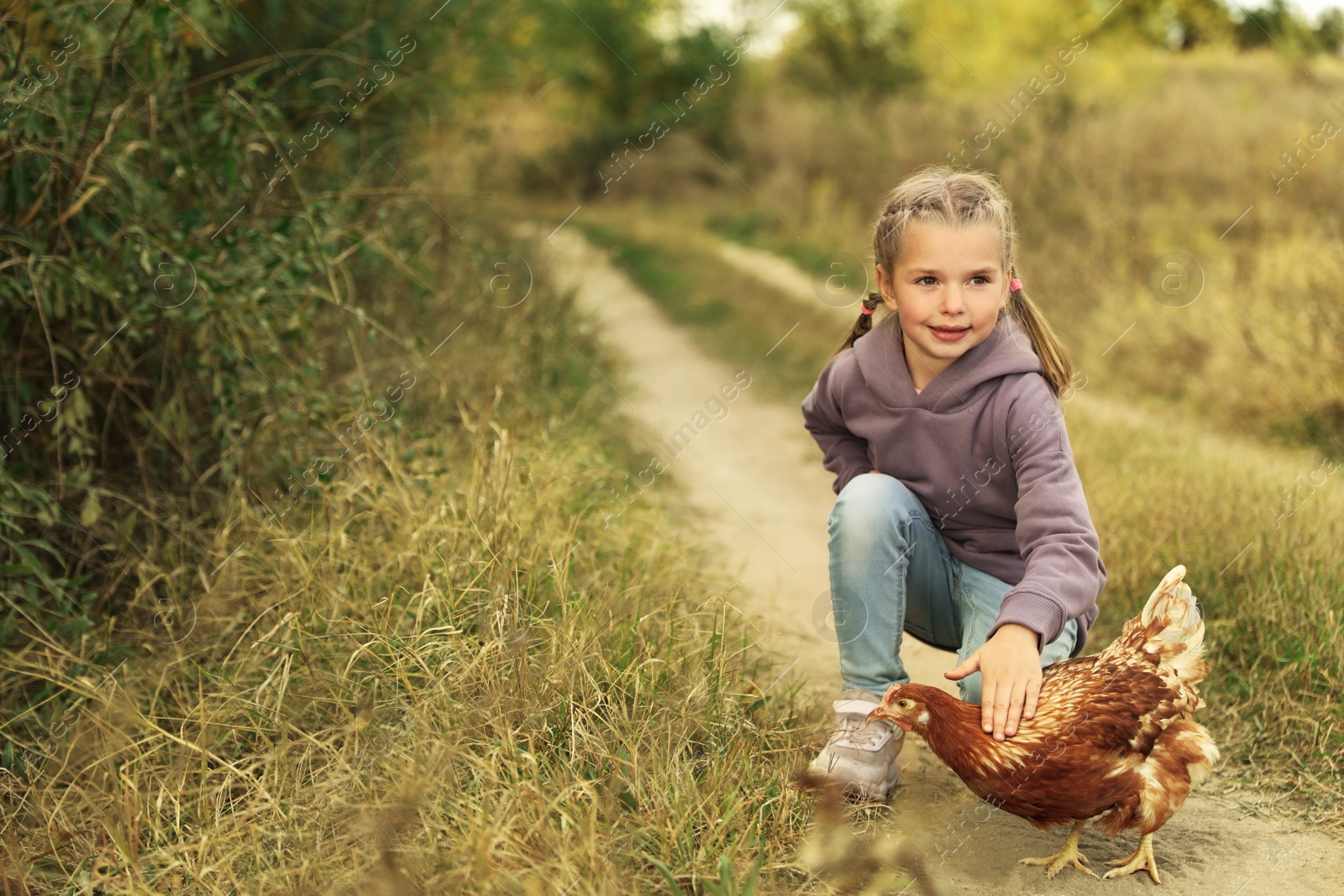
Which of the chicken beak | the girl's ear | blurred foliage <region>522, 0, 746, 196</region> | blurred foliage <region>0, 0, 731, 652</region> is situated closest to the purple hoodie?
the girl's ear

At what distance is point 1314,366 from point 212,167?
546 centimetres

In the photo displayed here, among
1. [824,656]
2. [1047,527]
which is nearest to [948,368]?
[1047,527]

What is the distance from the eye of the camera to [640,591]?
3.18 meters

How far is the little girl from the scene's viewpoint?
7.75 feet

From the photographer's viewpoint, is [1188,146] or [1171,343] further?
[1188,146]

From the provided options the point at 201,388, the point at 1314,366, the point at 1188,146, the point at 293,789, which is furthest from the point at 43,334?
the point at 1188,146

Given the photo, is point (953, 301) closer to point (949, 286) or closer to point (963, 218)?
point (949, 286)

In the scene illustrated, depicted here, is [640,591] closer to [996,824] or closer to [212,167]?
[996,824]

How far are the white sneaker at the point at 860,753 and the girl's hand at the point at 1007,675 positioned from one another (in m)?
0.35

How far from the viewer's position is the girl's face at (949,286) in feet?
7.75

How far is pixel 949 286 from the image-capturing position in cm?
239

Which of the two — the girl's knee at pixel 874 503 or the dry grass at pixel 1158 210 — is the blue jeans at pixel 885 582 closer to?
the girl's knee at pixel 874 503

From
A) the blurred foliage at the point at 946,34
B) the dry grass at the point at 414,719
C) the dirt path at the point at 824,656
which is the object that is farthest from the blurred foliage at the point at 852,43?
the dry grass at the point at 414,719

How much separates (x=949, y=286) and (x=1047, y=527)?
0.57m
